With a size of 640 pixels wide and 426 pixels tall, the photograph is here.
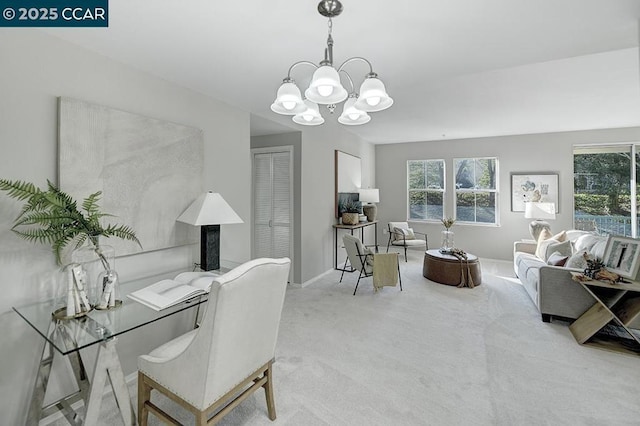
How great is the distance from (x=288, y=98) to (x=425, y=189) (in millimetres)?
5570

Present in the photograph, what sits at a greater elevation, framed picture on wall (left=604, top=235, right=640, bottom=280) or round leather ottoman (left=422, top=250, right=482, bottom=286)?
framed picture on wall (left=604, top=235, right=640, bottom=280)

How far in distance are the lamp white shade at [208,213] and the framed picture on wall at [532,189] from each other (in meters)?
5.57

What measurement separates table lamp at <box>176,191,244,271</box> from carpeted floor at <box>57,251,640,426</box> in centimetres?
102

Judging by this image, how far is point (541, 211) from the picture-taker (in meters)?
5.07

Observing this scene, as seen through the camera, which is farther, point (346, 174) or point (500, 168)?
point (500, 168)

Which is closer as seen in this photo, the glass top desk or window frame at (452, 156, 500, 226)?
the glass top desk

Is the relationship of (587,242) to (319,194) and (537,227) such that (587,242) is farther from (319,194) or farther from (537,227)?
(319,194)

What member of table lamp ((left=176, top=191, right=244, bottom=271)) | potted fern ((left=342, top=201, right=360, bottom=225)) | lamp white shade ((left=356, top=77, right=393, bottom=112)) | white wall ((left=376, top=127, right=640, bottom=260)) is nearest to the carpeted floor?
table lamp ((left=176, top=191, right=244, bottom=271))

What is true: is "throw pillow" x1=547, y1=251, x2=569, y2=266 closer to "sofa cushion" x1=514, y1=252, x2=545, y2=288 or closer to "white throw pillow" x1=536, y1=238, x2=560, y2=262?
"sofa cushion" x1=514, y1=252, x2=545, y2=288

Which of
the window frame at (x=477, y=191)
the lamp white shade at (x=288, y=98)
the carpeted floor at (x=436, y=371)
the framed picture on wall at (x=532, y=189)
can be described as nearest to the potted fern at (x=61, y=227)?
the carpeted floor at (x=436, y=371)

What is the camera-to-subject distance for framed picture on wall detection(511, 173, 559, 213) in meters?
5.42

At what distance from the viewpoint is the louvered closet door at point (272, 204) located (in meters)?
4.41

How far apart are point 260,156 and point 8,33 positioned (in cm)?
311

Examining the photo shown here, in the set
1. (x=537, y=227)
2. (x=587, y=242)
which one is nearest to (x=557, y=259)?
(x=587, y=242)
